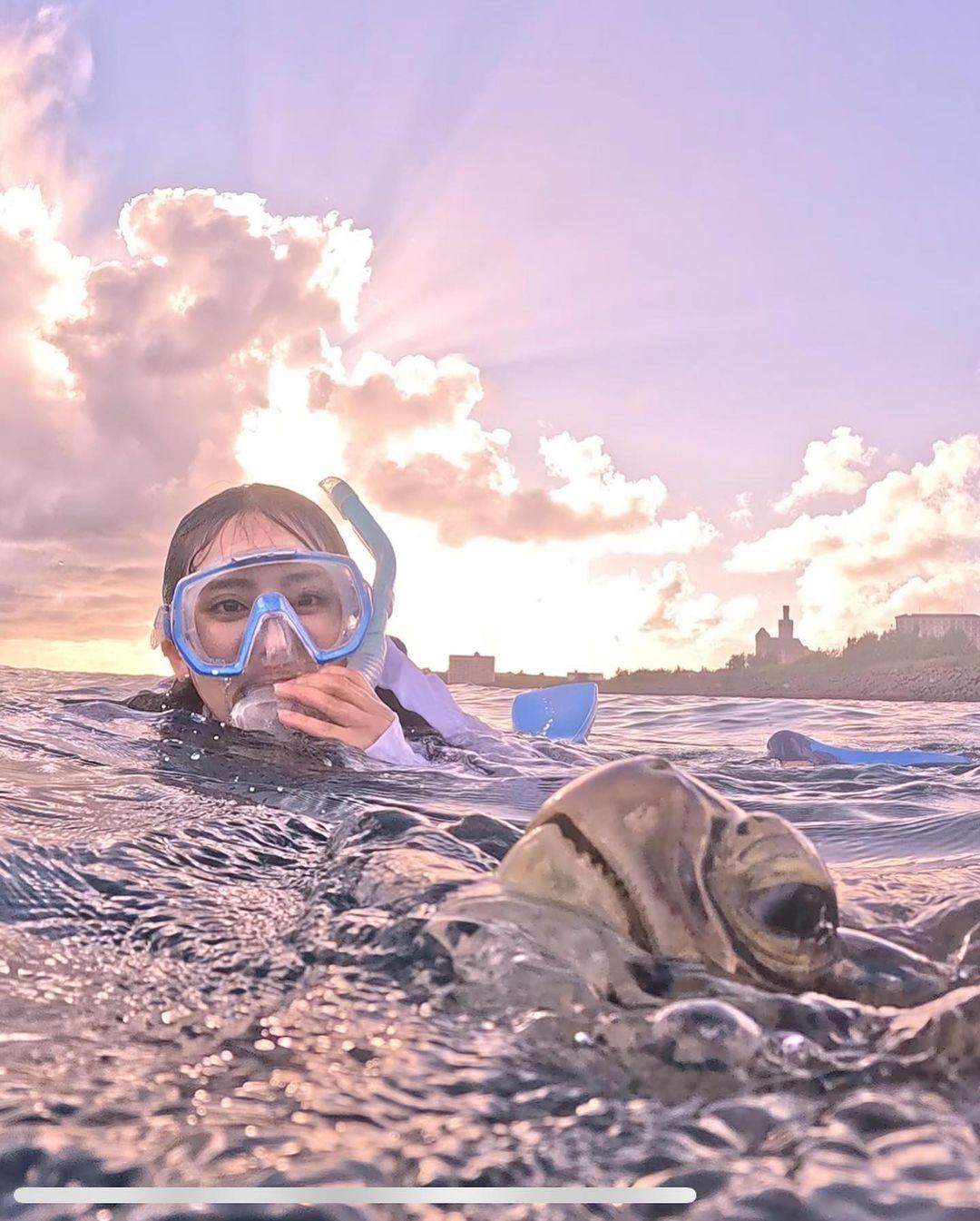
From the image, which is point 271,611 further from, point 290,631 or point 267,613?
point 290,631

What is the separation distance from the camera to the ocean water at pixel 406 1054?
100 cm

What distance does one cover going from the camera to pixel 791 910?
1.44 metres

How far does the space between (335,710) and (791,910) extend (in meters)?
2.70

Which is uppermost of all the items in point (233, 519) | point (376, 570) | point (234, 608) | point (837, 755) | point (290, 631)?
point (233, 519)

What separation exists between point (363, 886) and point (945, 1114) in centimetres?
110

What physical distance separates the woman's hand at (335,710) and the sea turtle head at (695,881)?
2505 millimetres

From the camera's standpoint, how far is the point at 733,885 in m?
1.45

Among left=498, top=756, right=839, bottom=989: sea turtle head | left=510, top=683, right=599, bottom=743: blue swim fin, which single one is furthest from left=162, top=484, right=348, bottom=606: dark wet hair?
left=498, top=756, right=839, bottom=989: sea turtle head

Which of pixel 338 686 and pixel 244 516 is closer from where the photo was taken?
pixel 338 686

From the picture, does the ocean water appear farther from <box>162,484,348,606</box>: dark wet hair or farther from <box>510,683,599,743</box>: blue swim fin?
<box>510,683,599,743</box>: blue swim fin

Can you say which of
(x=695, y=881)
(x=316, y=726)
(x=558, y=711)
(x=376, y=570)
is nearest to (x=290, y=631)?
(x=376, y=570)

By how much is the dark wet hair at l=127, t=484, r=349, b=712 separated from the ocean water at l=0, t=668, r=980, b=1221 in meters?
2.60

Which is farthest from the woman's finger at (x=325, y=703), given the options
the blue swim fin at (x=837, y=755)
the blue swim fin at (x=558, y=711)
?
the blue swim fin at (x=837, y=755)

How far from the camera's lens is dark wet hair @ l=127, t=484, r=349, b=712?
4883 millimetres
